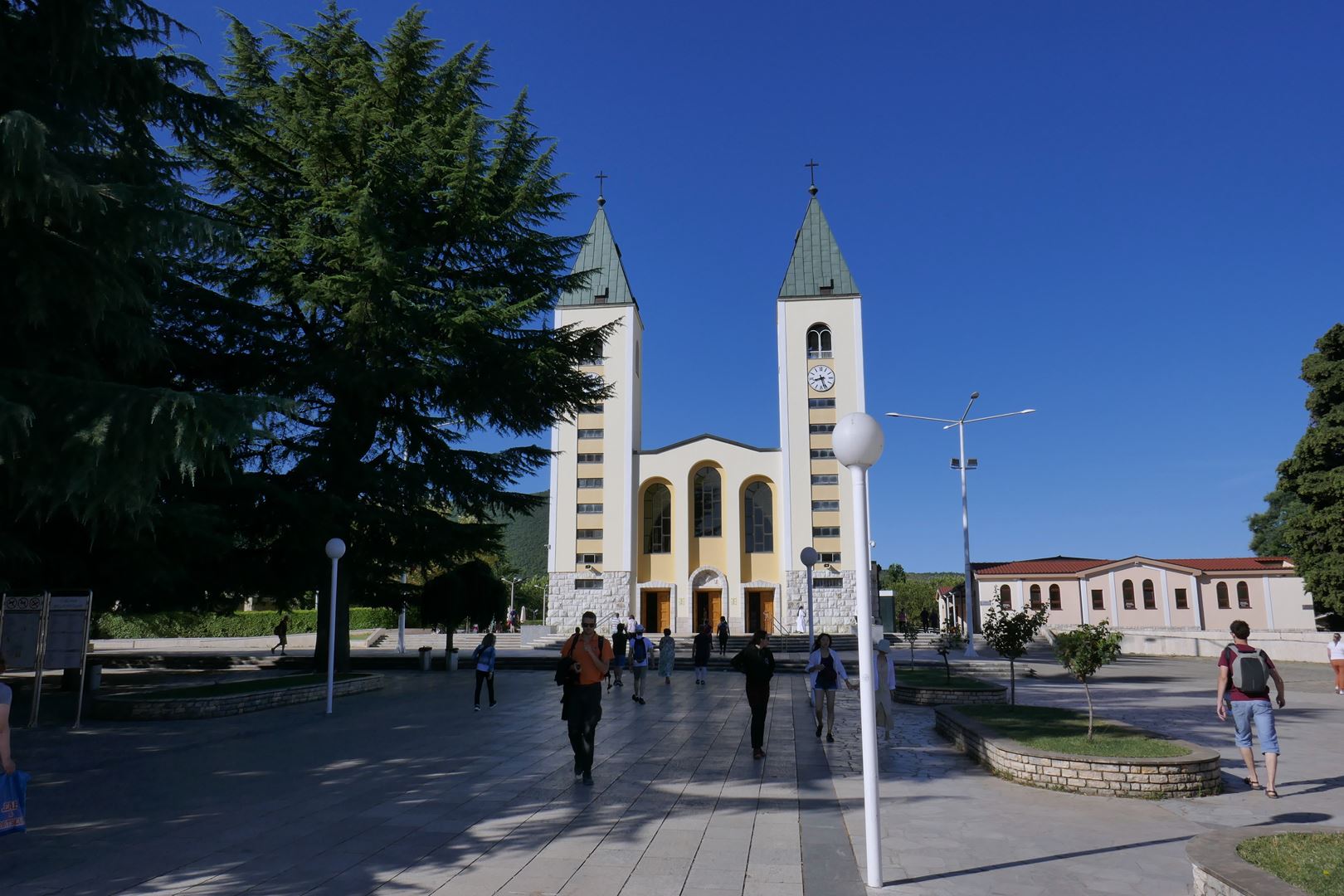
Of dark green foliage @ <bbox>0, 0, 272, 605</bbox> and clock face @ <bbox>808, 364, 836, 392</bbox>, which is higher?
clock face @ <bbox>808, 364, 836, 392</bbox>

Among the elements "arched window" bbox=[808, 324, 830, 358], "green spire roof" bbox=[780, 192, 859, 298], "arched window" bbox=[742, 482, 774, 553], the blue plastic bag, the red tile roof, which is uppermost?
"green spire roof" bbox=[780, 192, 859, 298]

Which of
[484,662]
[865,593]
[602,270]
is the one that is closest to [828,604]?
[602,270]

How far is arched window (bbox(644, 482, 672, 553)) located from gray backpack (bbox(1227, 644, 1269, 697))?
3999 centimetres

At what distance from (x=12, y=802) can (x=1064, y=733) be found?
1049 centimetres

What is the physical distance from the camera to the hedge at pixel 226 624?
45.3m

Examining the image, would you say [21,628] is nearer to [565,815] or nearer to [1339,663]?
[565,815]

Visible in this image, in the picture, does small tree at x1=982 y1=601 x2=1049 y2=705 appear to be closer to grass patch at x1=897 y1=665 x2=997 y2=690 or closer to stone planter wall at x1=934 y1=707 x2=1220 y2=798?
stone planter wall at x1=934 y1=707 x2=1220 y2=798

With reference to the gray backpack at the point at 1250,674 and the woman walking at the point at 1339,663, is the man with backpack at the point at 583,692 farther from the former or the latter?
the woman walking at the point at 1339,663

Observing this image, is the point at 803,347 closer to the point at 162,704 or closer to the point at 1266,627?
the point at 1266,627

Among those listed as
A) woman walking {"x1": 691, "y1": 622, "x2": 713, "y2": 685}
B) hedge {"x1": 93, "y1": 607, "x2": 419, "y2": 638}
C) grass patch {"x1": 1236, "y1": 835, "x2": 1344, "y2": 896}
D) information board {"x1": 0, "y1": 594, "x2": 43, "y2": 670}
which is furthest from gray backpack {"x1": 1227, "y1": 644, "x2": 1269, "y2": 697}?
hedge {"x1": 93, "y1": 607, "x2": 419, "y2": 638}

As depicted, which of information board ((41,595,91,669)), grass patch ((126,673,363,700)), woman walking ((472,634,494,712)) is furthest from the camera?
woman walking ((472,634,494,712))

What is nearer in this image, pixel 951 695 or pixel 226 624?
pixel 951 695

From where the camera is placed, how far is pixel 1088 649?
9367 mm

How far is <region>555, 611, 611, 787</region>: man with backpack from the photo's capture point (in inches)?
340
